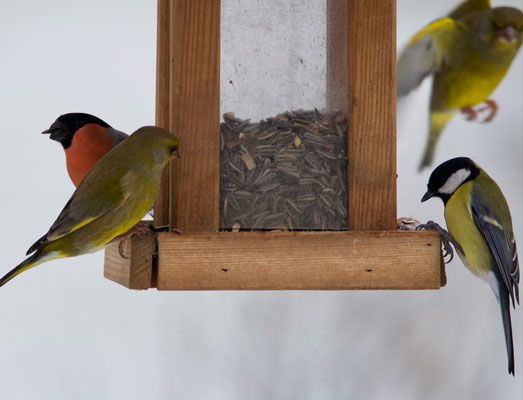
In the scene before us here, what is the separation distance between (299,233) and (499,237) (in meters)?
1.05

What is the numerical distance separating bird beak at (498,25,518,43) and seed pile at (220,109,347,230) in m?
2.53

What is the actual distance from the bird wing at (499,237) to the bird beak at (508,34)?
189cm

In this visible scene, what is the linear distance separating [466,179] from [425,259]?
2.98 ft

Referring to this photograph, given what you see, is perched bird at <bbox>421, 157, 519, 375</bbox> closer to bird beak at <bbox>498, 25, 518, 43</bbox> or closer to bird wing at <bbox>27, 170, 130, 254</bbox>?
bird wing at <bbox>27, 170, 130, 254</bbox>

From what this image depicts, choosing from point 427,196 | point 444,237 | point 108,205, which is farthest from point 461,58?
point 108,205

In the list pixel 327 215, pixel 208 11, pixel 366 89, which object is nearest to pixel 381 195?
pixel 327 215

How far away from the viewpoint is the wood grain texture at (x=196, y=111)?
6.91ft

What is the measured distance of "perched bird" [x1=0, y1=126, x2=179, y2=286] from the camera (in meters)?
2.12

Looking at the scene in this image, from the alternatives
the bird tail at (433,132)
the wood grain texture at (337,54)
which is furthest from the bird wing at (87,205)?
the bird tail at (433,132)

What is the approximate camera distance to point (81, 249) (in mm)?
2158

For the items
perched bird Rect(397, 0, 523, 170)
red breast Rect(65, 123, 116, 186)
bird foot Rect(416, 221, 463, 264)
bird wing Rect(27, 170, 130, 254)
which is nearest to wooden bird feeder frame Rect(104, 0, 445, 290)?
bird wing Rect(27, 170, 130, 254)

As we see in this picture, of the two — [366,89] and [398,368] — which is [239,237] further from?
[398,368]

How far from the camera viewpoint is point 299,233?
6.66ft

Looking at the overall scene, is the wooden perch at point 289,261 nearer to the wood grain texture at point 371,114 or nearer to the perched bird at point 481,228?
the wood grain texture at point 371,114
